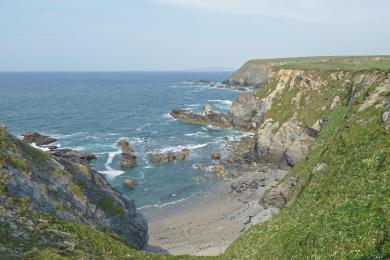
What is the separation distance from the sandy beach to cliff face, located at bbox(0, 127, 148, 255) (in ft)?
26.8

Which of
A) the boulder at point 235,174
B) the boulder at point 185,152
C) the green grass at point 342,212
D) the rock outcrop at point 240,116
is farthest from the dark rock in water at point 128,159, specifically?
the green grass at point 342,212

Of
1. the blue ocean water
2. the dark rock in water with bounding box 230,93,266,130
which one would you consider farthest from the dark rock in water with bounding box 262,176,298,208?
the dark rock in water with bounding box 230,93,266,130

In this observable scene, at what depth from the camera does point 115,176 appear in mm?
75625

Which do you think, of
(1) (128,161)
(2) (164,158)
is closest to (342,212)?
(1) (128,161)

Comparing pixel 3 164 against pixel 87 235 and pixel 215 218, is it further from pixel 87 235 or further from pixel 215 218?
pixel 215 218

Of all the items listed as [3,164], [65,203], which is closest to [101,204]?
[65,203]

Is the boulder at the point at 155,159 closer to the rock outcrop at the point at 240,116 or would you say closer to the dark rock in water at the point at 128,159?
the dark rock in water at the point at 128,159

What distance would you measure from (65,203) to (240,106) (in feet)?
278

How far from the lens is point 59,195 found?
36438 mm

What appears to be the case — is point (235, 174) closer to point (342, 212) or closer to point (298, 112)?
point (298, 112)

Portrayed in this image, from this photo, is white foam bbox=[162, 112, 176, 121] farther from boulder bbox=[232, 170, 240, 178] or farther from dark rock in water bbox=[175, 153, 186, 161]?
boulder bbox=[232, 170, 240, 178]

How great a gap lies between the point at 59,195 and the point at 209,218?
27.1m

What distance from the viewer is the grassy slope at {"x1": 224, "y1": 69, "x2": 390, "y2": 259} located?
21406mm

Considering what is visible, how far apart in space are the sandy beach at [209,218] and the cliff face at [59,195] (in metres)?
8.16
